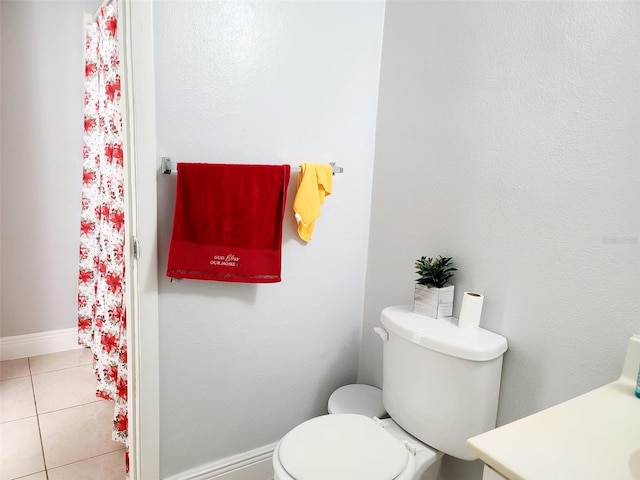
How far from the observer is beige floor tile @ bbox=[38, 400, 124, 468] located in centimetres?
175

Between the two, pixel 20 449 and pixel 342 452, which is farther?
pixel 20 449

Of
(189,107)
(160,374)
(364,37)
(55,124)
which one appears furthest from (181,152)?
(55,124)

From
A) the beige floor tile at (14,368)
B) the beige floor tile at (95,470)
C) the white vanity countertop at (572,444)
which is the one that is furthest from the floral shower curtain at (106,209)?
the white vanity countertop at (572,444)

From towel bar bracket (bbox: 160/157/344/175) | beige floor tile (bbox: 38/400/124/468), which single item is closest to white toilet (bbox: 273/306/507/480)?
towel bar bracket (bbox: 160/157/344/175)

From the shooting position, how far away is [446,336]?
3.99ft

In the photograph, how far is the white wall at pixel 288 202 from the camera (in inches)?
52.7

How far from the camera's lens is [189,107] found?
1329mm

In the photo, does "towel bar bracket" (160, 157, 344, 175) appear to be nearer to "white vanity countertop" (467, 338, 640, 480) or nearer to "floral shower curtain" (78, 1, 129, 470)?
"floral shower curtain" (78, 1, 129, 470)

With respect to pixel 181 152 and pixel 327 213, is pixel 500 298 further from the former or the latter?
pixel 181 152

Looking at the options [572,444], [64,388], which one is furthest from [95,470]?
[572,444]

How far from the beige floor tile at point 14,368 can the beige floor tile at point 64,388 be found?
0.32 feet

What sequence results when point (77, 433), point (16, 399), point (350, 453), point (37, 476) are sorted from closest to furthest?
point (350, 453) → point (37, 476) → point (77, 433) → point (16, 399)

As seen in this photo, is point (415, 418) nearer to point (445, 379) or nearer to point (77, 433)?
point (445, 379)

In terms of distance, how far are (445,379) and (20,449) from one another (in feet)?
5.98
